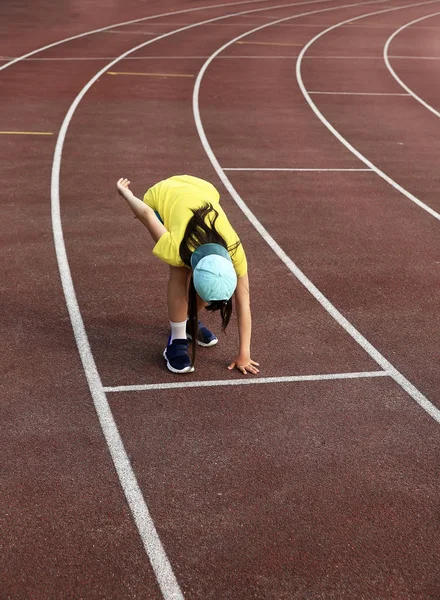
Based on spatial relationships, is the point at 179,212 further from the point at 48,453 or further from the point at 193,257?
the point at 48,453

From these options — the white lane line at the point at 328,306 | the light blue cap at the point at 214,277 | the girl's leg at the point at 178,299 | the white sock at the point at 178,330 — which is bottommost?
the white lane line at the point at 328,306

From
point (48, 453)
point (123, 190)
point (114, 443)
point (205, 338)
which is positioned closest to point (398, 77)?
point (205, 338)

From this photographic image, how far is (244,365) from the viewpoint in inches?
243

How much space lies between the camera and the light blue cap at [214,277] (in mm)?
5109

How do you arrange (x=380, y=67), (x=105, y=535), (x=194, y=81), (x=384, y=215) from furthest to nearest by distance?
(x=380, y=67), (x=194, y=81), (x=384, y=215), (x=105, y=535)

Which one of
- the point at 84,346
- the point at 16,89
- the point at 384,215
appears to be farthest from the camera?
the point at 16,89

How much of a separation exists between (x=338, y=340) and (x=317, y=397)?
1021 mm

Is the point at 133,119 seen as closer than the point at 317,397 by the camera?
No

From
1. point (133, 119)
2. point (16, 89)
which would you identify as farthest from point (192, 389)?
point (16, 89)

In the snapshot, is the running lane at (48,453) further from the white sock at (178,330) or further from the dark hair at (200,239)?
the dark hair at (200,239)

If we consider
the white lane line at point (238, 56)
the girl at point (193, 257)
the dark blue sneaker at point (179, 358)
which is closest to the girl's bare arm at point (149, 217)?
the girl at point (193, 257)

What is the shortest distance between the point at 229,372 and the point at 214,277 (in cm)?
137

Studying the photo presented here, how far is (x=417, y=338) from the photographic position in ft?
22.9

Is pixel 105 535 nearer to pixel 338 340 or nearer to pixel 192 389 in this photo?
pixel 192 389
